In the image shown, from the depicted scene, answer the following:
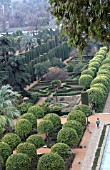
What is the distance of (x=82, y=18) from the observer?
918 centimetres

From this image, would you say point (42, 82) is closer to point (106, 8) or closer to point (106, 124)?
point (106, 124)

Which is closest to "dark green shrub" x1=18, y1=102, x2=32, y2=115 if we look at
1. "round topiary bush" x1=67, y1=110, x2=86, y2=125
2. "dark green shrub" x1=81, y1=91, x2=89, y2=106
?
"dark green shrub" x1=81, y1=91, x2=89, y2=106

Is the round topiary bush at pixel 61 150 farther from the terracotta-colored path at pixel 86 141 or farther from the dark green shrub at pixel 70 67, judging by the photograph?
the dark green shrub at pixel 70 67

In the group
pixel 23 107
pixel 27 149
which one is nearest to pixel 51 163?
pixel 27 149

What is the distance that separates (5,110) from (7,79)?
51.1ft

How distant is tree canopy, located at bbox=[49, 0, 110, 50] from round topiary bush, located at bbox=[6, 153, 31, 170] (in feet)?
38.5

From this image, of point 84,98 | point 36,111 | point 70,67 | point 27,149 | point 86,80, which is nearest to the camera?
point 27,149

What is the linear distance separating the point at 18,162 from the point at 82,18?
1256 centimetres

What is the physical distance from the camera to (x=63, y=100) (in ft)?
124

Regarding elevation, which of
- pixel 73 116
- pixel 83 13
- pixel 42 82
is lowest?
pixel 42 82

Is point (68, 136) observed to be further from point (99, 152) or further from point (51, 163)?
point (51, 163)

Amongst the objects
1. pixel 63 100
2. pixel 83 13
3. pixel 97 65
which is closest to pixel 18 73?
pixel 63 100

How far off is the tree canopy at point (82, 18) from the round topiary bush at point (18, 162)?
38.5 ft

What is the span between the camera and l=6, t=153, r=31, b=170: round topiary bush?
65.8ft
